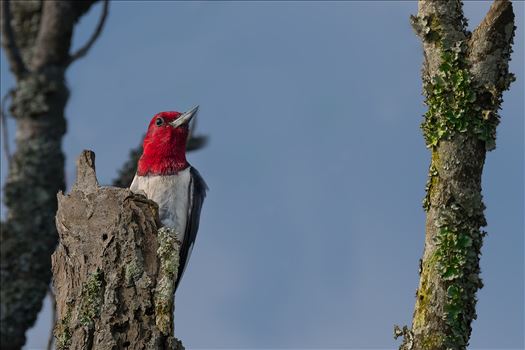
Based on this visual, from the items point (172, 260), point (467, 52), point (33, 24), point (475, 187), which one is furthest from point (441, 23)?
point (33, 24)

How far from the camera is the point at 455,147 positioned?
420 cm

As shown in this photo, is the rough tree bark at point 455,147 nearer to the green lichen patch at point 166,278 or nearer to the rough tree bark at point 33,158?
the green lichen patch at point 166,278

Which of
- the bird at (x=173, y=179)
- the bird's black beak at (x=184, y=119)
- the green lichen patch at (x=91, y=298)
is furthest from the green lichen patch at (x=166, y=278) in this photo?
the bird's black beak at (x=184, y=119)

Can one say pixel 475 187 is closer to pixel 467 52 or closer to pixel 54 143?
pixel 467 52

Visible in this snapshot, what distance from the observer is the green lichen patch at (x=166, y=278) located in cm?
398

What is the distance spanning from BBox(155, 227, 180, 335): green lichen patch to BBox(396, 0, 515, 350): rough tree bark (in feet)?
3.13

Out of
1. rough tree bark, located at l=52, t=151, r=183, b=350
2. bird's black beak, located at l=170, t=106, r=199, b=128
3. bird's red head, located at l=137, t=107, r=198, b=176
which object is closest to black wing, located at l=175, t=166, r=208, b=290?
bird's red head, located at l=137, t=107, r=198, b=176

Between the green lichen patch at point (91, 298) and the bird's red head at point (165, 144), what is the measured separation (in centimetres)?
189

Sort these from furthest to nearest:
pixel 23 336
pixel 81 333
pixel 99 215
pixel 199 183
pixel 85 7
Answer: pixel 85 7
pixel 23 336
pixel 199 183
pixel 99 215
pixel 81 333

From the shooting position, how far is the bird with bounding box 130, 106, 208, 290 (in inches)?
226

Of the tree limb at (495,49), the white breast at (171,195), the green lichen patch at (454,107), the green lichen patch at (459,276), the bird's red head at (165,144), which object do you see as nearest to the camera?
the green lichen patch at (459,276)

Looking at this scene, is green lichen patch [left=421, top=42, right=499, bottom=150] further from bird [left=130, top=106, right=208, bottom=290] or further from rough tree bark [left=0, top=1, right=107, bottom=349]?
rough tree bark [left=0, top=1, right=107, bottom=349]

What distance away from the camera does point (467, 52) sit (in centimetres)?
435

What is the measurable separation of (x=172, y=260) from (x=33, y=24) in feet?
18.3
